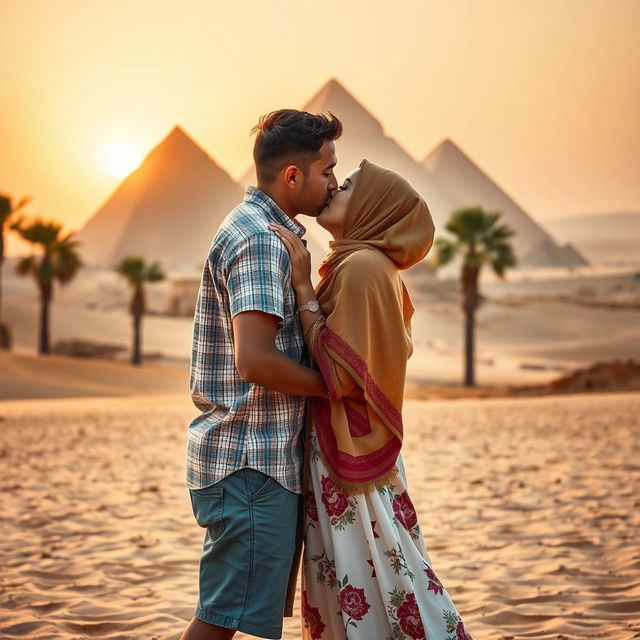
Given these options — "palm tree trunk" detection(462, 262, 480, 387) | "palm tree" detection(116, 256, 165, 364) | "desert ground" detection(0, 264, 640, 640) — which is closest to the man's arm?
"desert ground" detection(0, 264, 640, 640)

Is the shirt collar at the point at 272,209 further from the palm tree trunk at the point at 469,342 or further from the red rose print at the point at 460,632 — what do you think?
the palm tree trunk at the point at 469,342

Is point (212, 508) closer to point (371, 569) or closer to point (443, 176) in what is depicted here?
point (371, 569)

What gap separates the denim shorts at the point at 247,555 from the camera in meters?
2.33

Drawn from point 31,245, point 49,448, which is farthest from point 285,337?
point 31,245

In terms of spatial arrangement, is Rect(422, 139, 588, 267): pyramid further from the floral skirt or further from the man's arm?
the man's arm

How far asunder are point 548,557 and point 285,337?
2.73 m

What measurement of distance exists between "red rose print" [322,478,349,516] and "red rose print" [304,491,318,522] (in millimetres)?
69

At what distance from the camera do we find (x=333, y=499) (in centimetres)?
243

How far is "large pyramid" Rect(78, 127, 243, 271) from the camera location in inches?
5699

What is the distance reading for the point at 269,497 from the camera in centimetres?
235

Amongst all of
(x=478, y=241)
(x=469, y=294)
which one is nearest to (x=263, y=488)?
(x=478, y=241)

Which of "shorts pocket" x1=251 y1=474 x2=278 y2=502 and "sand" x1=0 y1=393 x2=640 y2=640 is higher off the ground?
"shorts pocket" x1=251 y1=474 x2=278 y2=502

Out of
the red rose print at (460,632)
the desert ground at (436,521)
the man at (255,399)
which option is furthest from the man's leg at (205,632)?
the desert ground at (436,521)

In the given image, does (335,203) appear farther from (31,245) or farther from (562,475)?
(31,245)
